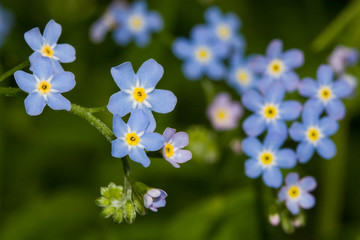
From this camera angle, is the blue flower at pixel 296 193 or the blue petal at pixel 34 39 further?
the blue flower at pixel 296 193

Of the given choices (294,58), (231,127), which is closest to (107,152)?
A: (231,127)

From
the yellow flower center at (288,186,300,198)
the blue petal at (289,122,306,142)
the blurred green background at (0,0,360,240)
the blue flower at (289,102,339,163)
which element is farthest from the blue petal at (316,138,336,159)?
the blurred green background at (0,0,360,240)

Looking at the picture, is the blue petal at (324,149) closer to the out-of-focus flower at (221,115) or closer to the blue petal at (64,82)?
the out-of-focus flower at (221,115)

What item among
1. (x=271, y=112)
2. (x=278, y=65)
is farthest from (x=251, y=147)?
(x=278, y=65)

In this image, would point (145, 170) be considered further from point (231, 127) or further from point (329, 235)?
point (329, 235)

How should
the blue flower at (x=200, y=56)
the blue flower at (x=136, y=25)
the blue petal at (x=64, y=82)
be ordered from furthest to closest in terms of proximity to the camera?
the blue flower at (x=136, y=25)
the blue flower at (x=200, y=56)
the blue petal at (x=64, y=82)

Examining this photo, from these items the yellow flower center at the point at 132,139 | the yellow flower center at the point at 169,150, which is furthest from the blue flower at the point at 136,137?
the yellow flower center at the point at 169,150

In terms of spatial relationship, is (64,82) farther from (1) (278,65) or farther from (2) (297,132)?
(1) (278,65)
